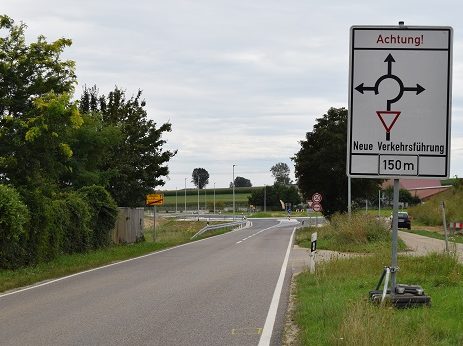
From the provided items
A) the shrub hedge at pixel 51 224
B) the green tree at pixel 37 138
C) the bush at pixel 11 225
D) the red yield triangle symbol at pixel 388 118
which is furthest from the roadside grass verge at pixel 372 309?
the green tree at pixel 37 138

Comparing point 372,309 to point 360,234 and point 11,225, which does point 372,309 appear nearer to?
point 11,225

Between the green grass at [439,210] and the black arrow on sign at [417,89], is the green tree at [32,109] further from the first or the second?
the green grass at [439,210]

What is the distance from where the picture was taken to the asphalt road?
8984 millimetres

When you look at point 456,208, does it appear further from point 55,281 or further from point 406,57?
point 406,57

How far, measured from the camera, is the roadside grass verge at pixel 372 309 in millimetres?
7262

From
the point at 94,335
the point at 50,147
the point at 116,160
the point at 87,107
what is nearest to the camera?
the point at 94,335

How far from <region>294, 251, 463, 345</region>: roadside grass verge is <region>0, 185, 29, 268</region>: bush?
7659 millimetres

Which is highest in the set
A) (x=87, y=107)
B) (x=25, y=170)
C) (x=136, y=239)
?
(x=87, y=107)

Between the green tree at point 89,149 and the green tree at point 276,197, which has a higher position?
the green tree at point 89,149

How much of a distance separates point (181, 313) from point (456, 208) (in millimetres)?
42912

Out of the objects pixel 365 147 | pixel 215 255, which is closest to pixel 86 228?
pixel 215 255

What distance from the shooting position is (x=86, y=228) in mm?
25578

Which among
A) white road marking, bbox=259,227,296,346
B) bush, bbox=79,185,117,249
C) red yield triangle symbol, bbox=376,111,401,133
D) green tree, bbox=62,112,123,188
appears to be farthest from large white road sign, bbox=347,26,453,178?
green tree, bbox=62,112,123,188

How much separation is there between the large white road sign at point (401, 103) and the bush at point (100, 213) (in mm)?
19623
